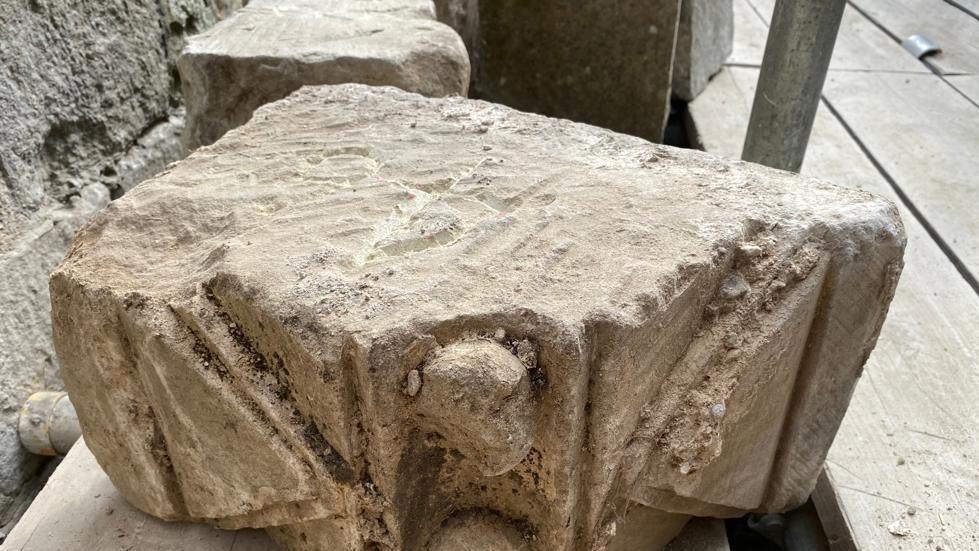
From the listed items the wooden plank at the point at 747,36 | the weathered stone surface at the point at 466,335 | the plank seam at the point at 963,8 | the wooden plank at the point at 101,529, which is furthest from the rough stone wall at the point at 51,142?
the wooden plank at the point at 747,36

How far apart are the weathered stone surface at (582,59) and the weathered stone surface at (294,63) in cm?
80

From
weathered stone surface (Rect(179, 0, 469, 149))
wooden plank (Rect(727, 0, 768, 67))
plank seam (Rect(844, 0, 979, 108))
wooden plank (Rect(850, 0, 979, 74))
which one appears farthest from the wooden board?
wooden plank (Rect(727, 0, 768, 67))

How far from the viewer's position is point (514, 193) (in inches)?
50.9

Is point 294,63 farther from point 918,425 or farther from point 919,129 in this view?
point 919,129

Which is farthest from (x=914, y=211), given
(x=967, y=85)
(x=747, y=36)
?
(x=747, y=36)

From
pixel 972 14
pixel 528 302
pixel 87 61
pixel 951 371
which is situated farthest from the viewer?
pixel 972 14

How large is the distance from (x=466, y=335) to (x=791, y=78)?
Result: 1.21m

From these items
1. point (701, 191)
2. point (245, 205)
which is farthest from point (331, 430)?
point (701, 191)

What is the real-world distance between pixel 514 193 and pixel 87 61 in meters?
1.38

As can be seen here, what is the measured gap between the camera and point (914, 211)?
8.08ft

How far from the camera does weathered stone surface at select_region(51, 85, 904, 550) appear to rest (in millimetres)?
1005

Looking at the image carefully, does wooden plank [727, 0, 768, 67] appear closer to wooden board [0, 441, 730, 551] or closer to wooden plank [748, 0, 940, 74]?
wooden plank [748, 0, 940, 74]

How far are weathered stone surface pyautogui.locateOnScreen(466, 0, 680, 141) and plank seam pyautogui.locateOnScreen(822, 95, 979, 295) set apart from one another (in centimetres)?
69

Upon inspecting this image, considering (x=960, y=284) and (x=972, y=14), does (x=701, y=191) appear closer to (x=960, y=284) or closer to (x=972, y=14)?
(x=960, y=284)
